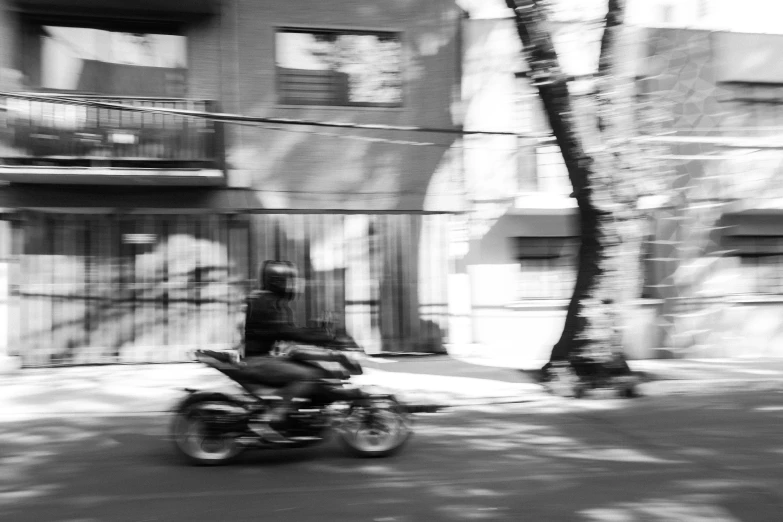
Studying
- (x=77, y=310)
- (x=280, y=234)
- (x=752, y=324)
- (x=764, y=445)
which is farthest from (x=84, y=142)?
(x=752, y=324)

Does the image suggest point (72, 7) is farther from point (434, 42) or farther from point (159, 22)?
point (434, 42)

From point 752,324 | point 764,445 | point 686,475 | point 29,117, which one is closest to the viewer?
point 686,475

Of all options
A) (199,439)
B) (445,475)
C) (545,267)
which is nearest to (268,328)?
(199,439)

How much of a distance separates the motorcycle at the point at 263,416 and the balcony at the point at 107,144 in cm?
610

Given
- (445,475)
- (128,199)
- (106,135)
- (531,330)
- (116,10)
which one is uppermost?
(116,10)

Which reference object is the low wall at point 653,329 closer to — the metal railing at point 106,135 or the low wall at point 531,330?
the low wall at point 531,330

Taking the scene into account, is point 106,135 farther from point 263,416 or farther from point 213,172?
point 263,416

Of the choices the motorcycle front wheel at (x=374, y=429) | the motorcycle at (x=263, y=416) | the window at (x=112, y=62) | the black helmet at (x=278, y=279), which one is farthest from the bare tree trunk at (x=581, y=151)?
the window at (x=112, y=62)

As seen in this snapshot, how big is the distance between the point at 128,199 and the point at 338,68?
4340 mm

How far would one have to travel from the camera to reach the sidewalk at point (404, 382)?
8531mm

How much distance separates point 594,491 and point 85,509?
11.6ft

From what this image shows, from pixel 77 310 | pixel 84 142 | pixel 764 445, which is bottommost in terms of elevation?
pixel 764 445

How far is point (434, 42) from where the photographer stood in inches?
493

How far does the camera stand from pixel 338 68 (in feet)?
40.7
